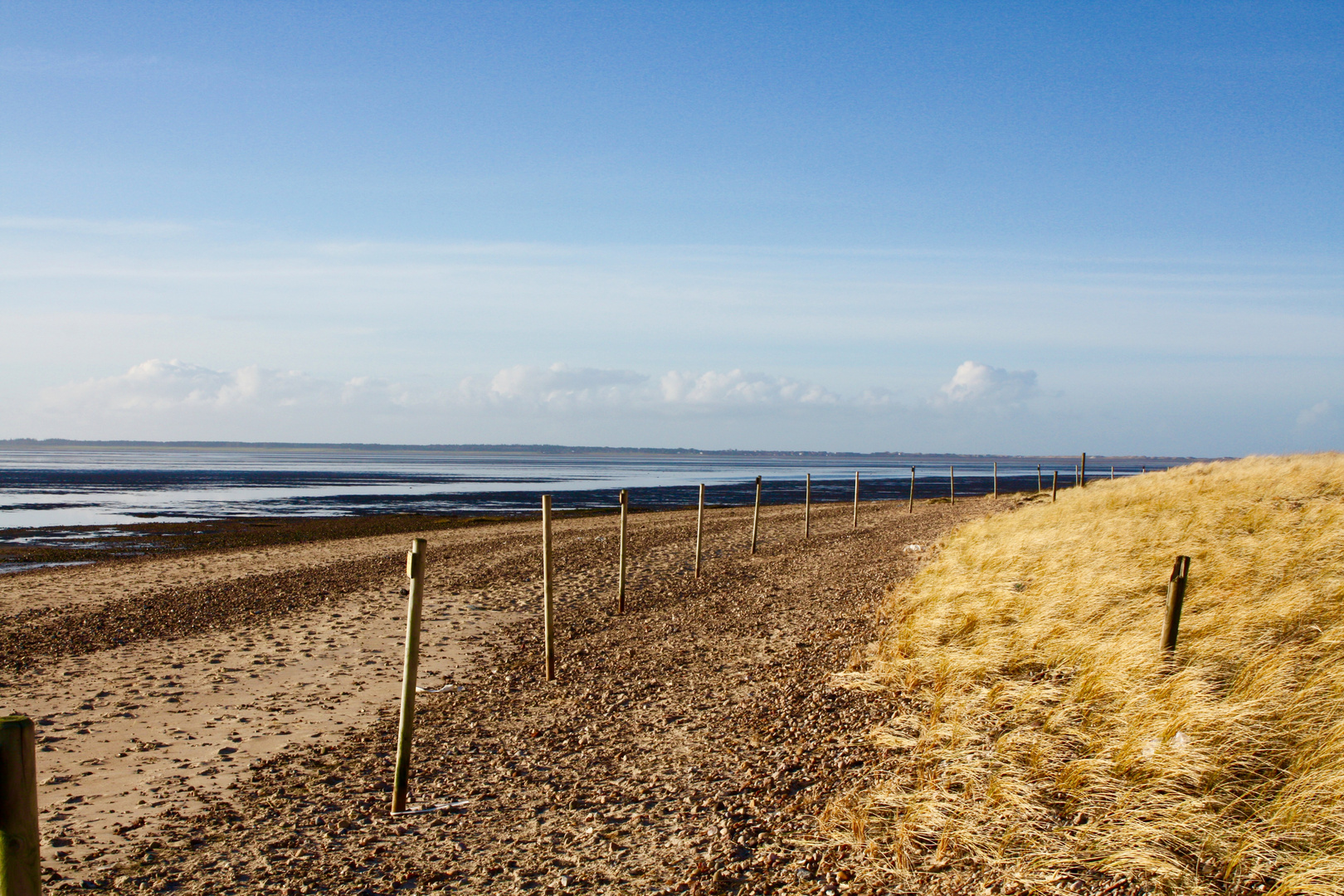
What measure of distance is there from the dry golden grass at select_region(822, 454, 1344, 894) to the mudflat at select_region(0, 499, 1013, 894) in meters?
0.61

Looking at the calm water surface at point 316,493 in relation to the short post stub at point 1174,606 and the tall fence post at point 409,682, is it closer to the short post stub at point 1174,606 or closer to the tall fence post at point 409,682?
the tall fence post at point 409,682

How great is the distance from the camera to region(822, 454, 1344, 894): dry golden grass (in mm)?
4492

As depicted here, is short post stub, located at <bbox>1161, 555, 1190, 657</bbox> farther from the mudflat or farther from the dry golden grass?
the mudflat

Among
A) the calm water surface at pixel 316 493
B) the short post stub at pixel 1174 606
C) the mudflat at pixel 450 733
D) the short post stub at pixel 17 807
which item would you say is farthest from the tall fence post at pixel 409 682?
the calm water surface at pixel 316 493

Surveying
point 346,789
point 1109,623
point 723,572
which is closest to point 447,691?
point 346,789

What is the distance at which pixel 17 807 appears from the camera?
241 cm

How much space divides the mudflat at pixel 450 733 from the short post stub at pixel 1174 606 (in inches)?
95.0

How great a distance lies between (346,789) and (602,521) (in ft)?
85.0

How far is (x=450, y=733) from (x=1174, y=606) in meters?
6.15

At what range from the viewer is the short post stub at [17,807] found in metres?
2.38

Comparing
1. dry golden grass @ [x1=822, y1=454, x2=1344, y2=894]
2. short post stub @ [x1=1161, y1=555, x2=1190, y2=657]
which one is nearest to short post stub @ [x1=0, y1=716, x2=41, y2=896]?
dry golden grass @ [x1=822, y1=454, x2=1344, y2=894]

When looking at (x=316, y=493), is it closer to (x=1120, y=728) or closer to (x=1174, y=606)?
(x=1174, y=606)

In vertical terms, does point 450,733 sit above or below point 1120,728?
below

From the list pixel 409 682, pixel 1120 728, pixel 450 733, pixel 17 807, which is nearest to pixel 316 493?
pixel 450 733
